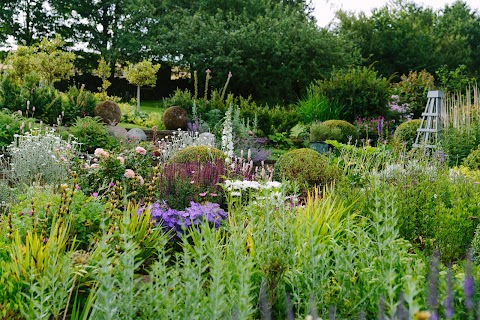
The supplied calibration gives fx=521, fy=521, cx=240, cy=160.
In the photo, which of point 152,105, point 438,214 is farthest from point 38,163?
point 152,105

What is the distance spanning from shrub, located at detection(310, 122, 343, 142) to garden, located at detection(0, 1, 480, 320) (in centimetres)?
4

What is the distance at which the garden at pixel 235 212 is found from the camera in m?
2.23

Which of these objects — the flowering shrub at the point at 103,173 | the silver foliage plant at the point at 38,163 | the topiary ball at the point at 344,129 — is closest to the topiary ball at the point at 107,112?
the topiary ball at the point at 344,129

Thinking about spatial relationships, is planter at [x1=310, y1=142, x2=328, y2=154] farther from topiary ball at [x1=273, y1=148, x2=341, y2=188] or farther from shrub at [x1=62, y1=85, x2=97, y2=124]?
shrub at [x1=62, y1=85, x2=97, y2=124]

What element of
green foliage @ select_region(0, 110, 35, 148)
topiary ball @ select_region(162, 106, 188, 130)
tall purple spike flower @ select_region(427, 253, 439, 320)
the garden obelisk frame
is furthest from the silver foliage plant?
the garden obelisk frame

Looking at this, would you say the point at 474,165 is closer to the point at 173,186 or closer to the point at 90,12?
the point at 173,186

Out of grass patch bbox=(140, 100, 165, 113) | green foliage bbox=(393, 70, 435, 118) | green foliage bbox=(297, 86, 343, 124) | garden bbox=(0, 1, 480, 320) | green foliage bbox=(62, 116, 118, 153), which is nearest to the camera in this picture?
garden bbox=(0, 1, 480, 320)

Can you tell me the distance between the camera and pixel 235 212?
4625mm

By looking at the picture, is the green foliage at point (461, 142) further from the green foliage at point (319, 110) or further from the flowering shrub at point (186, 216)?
the flowering shrub at point (186, 216)

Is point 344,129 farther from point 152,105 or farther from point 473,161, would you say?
point 152,105

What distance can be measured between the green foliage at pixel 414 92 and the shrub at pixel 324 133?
4925 mm

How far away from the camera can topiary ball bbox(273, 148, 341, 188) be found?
6812 mm

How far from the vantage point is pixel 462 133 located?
9625 mm

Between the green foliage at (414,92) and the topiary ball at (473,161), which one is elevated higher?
the green foliage at (414,92)
